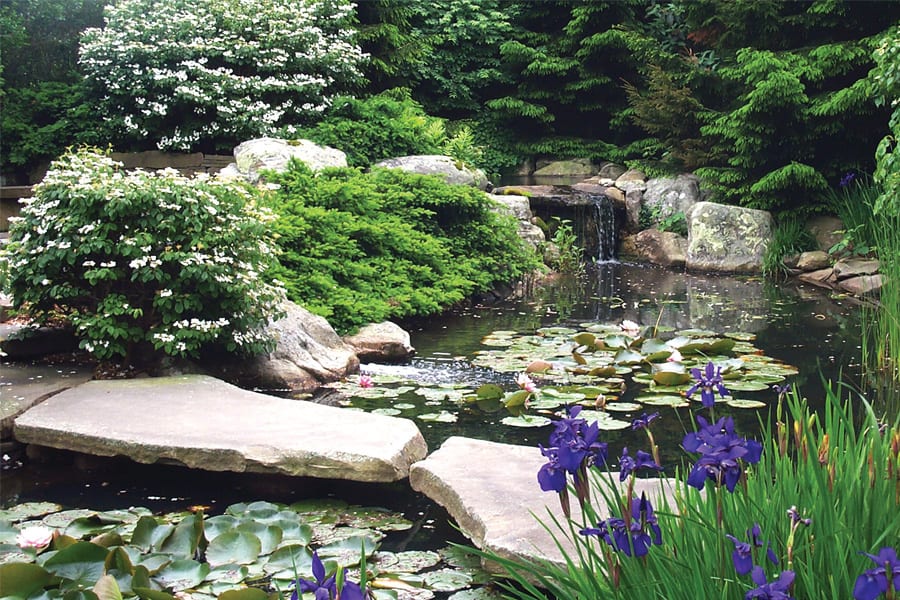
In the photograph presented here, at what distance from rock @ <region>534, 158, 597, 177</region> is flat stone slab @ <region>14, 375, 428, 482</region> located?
12537 millimetres

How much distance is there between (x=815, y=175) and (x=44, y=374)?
8576mm

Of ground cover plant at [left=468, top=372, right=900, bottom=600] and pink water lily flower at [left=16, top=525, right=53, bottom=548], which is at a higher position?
ground cover plant at [left=468, top=372, right=900, bottom=600]

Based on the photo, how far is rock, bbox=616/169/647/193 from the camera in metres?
12.7

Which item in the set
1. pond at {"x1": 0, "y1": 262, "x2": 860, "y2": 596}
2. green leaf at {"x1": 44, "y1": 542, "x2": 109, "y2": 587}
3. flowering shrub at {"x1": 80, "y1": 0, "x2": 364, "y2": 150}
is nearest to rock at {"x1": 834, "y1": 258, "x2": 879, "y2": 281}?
pond at {"x1": 0, "y1": 262, "x2": 860, "y2": 596}

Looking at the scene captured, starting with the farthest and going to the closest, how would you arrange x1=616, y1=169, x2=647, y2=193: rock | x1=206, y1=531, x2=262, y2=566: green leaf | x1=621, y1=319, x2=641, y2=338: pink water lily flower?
x1=616, y1=169, x2=647, y2=193: rock
x1=621, y1=319, x2=641, y2=338: pink water lily flower
x1=206, y1=531, x2=262, y2=566: green leaf

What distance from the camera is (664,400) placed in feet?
15.6

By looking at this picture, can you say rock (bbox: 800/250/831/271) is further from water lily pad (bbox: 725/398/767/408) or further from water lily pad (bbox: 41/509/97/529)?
water lily pad (bbox: 41/509/97/529)

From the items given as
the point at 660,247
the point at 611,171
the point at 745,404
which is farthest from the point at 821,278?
the point at 611,171

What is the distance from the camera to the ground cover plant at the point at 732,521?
4.68 feet

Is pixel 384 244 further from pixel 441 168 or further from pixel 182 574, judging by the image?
pixel 182 574

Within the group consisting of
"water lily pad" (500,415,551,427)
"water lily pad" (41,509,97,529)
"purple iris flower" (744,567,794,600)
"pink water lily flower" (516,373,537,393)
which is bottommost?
"water lily pad" (41,509,97,529)

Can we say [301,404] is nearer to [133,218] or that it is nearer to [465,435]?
[465,435]

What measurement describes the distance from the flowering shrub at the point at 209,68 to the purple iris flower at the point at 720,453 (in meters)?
10.4

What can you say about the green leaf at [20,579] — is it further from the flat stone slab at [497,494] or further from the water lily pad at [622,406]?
the water lily pad at [622,406]
